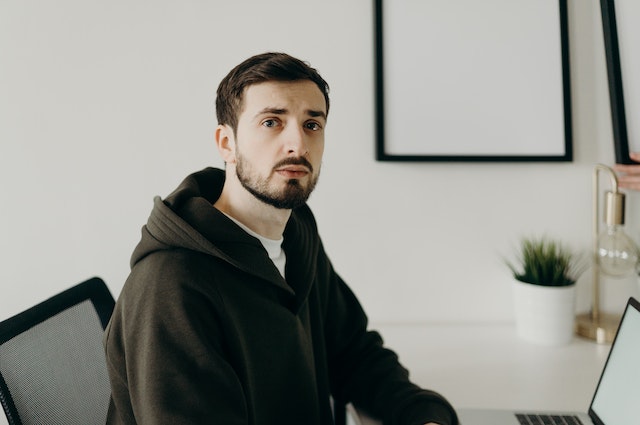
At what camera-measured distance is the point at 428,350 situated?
4.79 feet

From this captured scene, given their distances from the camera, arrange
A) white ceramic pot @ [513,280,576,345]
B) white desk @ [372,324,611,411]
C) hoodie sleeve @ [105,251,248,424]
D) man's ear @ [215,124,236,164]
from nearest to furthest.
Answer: hoodie sleeve @ [105,251,248,424], man's ear @ [215,124,236,164], white desk @ [372,324,611,411], white ceramic pot @ [513,280,576,345]

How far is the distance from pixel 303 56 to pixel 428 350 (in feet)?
2.77

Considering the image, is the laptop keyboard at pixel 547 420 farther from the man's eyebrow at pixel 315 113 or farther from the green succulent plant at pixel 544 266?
the man's eyebrow at pixel 315 113

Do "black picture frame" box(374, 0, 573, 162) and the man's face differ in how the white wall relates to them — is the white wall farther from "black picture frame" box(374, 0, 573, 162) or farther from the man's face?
the man's face

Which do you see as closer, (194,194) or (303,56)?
(194,194)

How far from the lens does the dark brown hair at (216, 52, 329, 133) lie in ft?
3.31

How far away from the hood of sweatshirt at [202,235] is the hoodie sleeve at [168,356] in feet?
0.11

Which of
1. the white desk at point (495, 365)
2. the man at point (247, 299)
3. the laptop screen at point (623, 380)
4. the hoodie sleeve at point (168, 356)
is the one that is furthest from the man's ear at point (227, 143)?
the laptop screen at point (623, 380)

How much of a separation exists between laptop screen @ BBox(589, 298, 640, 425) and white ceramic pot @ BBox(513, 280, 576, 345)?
1.31 ft

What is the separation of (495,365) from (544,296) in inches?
9.3

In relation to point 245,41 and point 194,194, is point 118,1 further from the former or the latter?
point 194,194

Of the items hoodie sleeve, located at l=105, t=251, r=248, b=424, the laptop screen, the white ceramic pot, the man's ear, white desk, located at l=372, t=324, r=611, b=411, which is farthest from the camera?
the white ceramic pot

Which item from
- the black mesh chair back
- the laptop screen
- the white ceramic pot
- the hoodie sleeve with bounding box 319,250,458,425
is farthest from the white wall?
the laptop screen

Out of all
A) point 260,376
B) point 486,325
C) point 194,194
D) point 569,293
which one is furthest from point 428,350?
point 194,194
